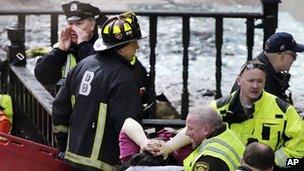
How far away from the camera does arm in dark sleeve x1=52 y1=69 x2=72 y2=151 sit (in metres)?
5.82

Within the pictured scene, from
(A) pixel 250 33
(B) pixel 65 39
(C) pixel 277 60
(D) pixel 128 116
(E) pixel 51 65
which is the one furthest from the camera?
(A) pixel 250 33

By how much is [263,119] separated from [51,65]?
6.25 ft

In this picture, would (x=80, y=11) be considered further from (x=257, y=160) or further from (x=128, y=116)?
(x=257, y=160)

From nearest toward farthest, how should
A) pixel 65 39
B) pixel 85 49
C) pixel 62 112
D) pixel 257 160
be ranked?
pixel 257 160
pixel 62 112
pixel 85 49
pixel 65 39

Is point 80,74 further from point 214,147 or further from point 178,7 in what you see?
point 178,7

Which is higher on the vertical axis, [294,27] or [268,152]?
[268,152]

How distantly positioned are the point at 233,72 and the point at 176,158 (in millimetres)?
6782

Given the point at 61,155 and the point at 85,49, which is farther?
the point at 85,49

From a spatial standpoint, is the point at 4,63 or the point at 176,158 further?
the point at 4,63

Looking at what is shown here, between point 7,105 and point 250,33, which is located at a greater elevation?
point 250,33

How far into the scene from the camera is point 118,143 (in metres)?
Result: 5.67

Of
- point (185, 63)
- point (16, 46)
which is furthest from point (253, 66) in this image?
point (185, 63)

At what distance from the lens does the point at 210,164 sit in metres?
4.75

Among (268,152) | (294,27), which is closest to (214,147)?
(268,152)
